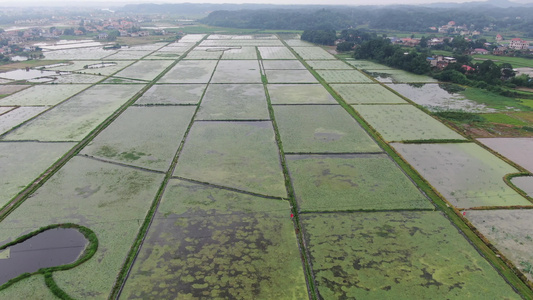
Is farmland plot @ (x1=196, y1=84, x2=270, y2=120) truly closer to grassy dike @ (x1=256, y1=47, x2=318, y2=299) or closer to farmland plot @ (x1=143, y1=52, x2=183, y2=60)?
grassy dike @ (x1=256, y1=47, x2=318, y2=299)

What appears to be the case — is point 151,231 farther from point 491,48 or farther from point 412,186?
point 491,48

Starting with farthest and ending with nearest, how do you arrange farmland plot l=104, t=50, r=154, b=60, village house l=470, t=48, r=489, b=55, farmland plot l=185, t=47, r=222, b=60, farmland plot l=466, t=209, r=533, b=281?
village house l=470, t=48, r=489, b=55 < farmland plot l=185, t=47, r=222, b=60 < farmland plot l=104, t=50, r=154, b=60 < farmland plot l=466, t=209, r=533, b=281

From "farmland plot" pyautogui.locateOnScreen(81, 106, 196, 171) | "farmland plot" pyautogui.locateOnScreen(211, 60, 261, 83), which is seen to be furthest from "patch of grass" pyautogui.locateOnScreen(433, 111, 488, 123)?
"farmland plot" pyautogui.locateOnScreen(81, 106, 196, 171)

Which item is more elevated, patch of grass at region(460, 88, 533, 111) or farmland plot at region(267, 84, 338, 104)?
farmland plot at region(267, 84, 338, 104)

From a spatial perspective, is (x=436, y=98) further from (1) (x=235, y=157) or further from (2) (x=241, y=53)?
(2) (x=241, y=53)

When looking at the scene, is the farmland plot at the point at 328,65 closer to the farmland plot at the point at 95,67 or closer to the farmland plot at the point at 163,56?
the farmland plot at the point at 163,56

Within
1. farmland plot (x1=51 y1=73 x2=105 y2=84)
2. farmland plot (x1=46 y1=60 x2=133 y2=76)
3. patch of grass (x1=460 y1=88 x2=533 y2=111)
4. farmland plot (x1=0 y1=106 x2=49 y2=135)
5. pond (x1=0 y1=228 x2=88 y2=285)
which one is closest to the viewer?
pond (x1=0 y1=228 x2=88 y2=285)

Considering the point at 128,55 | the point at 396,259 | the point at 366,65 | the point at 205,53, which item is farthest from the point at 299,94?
the point at 128,55

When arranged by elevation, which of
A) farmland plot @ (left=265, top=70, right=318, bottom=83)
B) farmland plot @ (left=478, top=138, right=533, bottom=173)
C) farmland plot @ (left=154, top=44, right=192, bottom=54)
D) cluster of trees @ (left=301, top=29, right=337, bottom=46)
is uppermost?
cluster of trees @ (left=301, top=29, right=337, bottom=46)
